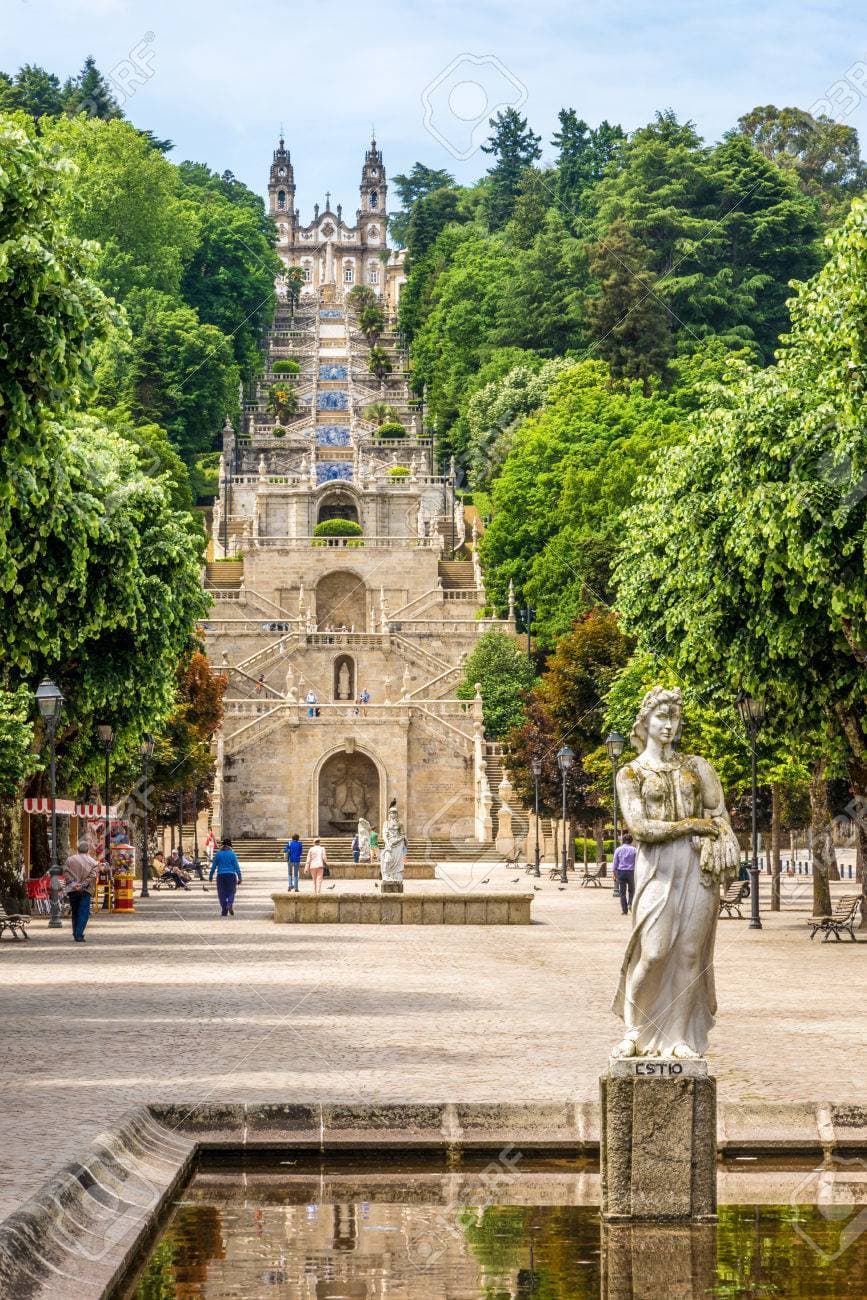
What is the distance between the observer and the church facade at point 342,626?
76.6 metres

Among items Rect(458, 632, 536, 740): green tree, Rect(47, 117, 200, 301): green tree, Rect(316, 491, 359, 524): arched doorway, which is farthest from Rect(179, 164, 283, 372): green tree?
Rect(458, 632, 536, 740): green tree

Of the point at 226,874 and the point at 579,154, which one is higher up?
the point at 579,154

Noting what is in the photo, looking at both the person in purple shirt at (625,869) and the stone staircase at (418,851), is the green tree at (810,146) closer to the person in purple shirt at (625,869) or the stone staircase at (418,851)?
the stone staircase at (418,851)

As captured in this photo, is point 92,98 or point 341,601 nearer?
point 341,601

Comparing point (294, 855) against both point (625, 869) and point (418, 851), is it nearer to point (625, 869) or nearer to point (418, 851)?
point (625, 869)

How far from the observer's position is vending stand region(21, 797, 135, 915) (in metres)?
37.0

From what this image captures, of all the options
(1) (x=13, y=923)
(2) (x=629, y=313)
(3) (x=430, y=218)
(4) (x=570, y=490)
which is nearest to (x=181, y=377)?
(2) (x=629, y=313)

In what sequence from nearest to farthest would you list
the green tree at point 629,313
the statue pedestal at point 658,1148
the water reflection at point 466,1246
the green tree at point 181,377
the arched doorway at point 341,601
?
the water reflection at point 466,1246 → the statue pedestal at point 658,1148 → the arched doorway at point 341,601 → the green tree at point 629,313 → the green tree at point 181,377

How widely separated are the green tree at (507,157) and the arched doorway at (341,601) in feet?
208

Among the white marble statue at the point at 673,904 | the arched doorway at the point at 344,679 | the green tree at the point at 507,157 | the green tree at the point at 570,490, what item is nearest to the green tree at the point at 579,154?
the green tree at the point at 507,157

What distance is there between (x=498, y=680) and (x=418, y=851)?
1109 cm

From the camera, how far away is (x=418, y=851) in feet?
233

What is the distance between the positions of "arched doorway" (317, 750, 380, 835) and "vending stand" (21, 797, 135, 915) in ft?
128

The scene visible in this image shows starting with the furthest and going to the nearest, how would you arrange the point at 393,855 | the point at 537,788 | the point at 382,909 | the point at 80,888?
the point at 537,788, the point at 393,855, the point at 382,909, the point at 80,888
